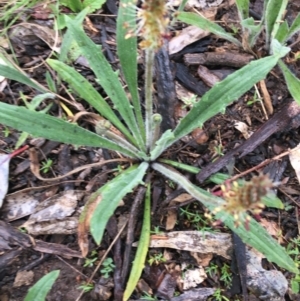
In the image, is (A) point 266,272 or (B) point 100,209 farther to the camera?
(A) point 266,272

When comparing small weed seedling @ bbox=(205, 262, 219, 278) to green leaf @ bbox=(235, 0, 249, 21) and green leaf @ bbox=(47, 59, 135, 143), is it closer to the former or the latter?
green leaf @ bbox=(47, 59, 135, 143)

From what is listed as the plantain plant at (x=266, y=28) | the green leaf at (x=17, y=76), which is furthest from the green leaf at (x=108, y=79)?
the plantain plant at (x=266, y=28)

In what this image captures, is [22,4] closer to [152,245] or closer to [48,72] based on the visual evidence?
[48,72]

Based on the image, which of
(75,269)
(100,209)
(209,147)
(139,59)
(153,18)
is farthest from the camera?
(139,59)

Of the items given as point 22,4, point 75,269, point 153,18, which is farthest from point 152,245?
point 22,4

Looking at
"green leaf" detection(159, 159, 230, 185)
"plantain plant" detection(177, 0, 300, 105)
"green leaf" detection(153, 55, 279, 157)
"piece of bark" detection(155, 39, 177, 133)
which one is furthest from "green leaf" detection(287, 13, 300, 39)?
"green leaf" detection(159, 159, 230, 185)

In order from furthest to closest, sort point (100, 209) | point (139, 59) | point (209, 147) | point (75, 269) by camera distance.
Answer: point (139, 59)
point (209, 147)
point (75, 269)
point (100, 209)

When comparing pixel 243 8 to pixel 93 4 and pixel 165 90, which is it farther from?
pixel 93 4

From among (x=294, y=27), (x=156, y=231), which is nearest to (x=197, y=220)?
(x=156, y=231)
